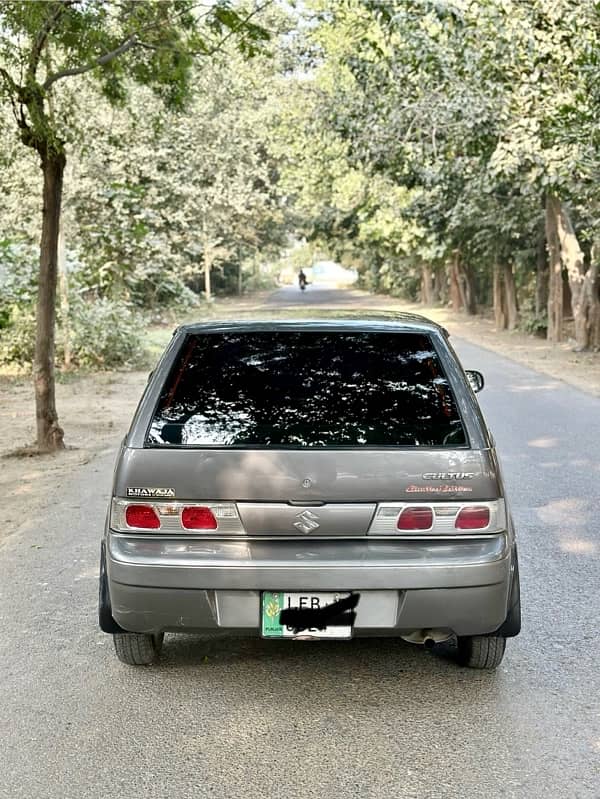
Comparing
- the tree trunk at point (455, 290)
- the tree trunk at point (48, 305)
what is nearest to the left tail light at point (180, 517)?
the tree trunk at point (48, 305)

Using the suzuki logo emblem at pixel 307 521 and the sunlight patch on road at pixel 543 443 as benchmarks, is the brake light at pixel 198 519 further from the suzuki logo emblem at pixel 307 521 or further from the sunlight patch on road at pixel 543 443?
the sunlight patch on road at pixel 543 443

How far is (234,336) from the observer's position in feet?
15.0

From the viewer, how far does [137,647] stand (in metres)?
4.38

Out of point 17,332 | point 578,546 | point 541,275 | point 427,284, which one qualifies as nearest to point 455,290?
point 427,284

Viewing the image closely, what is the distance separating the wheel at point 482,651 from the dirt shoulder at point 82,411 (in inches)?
67.8

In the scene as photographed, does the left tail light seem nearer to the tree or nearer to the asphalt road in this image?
the asphalt road

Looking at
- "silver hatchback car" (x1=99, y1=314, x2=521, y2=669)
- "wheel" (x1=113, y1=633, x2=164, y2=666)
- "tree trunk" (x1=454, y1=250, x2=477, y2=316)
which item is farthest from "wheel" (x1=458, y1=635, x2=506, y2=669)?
"tree trunk" (x1=454, y1=250, x2=477, y2=316)

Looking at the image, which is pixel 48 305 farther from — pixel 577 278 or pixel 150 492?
pixel 577 278

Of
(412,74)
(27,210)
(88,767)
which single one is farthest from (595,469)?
(27,210)

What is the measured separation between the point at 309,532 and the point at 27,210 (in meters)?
25.3

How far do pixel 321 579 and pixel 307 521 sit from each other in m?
0.22

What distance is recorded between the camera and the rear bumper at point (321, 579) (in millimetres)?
3857

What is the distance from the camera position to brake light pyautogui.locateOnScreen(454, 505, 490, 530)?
154 inches

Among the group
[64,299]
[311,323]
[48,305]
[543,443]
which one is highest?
[311,323]
